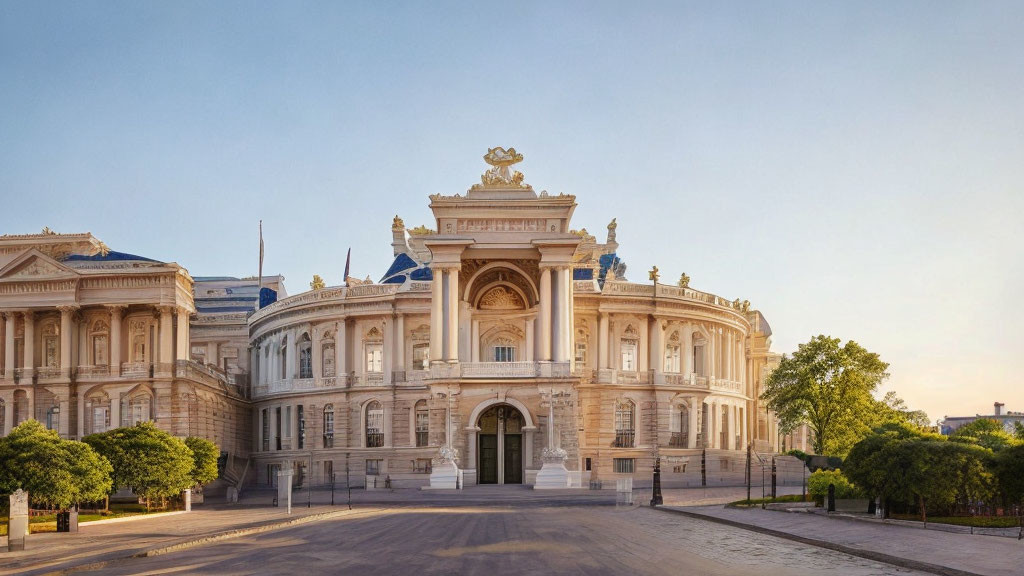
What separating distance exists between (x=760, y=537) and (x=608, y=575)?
11.5 meters

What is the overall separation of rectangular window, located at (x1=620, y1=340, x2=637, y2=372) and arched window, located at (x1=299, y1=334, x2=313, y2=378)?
23.6 m

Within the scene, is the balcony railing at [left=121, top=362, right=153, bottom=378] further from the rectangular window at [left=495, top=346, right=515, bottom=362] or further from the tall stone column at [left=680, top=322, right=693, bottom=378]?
the tall stone column at [left=680, top=322, right=693, bottom=378]

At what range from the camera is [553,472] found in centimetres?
5903

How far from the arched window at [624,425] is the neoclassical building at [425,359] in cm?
16

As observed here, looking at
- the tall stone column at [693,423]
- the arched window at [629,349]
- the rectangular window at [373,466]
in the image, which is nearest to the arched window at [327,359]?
the rectangular window at [373,466]

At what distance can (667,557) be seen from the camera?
25.2m

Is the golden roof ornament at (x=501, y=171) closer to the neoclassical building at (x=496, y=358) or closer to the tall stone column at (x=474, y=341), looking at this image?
the neoclassical building at (x=496, y=358)

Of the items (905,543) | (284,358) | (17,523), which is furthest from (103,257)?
(905,543)

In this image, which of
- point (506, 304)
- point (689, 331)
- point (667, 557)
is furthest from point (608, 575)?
point (689, 331)

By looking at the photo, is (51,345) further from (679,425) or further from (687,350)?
(687,350)

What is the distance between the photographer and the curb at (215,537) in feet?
80.3

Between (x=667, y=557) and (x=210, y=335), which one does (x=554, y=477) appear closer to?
(x=667, y=557)

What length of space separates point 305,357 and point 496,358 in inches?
640

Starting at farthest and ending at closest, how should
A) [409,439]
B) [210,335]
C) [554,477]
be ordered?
[210,335], [409,439], [554,477]
